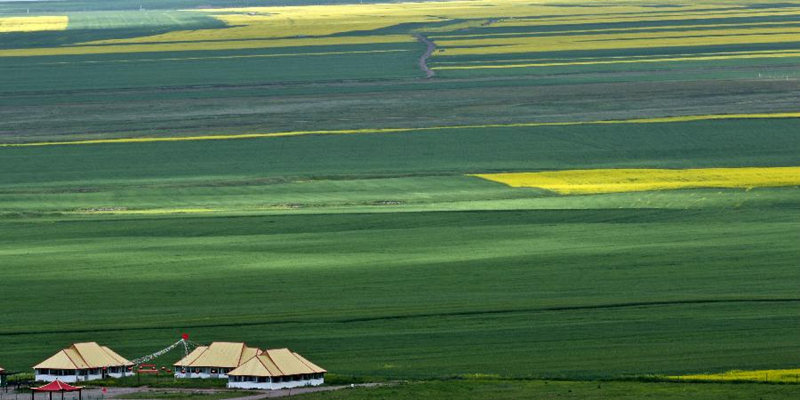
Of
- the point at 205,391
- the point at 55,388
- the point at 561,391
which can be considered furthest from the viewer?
the point at 205,391

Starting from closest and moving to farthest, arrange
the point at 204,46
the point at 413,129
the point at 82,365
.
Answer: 1. the point at 82,365
2. the point at 413,129
3. the point at 204,46

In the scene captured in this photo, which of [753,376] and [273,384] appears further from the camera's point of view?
[273,384]

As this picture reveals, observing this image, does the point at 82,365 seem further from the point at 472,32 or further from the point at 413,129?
the point at 472,32

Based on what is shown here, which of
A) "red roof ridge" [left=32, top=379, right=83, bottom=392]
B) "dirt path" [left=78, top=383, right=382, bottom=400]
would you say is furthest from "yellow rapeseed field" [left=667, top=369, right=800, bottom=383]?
"red roof ridge" [left=32, top=379, right=83, bottom=392]

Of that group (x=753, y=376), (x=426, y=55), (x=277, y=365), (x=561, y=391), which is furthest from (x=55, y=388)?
(x=426, y=55)

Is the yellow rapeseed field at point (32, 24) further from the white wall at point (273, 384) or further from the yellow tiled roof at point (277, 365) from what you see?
the yellow tiled roof at point (277, 365)

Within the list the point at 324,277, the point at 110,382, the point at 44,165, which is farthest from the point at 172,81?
the point at 110,382

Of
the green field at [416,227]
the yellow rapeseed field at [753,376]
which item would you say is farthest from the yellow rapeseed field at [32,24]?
the yellow rapeseed field at [753,376]
